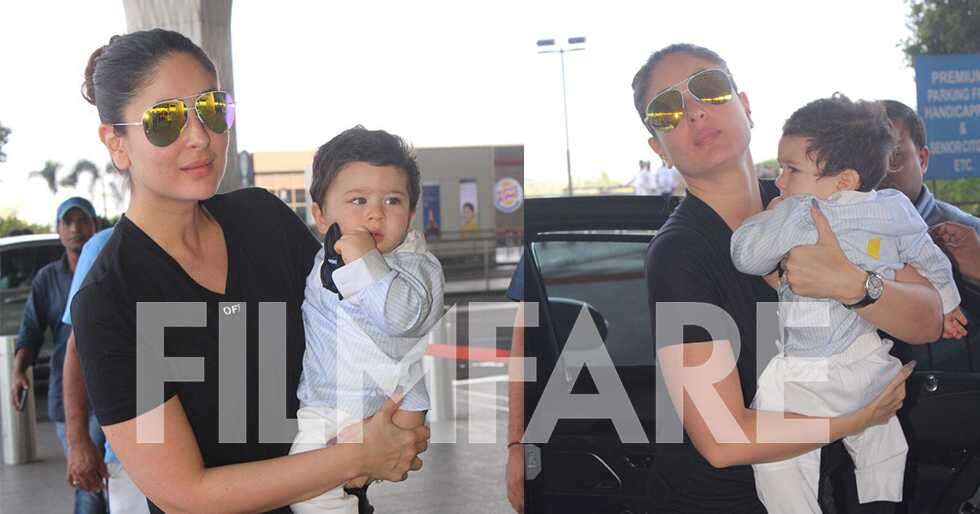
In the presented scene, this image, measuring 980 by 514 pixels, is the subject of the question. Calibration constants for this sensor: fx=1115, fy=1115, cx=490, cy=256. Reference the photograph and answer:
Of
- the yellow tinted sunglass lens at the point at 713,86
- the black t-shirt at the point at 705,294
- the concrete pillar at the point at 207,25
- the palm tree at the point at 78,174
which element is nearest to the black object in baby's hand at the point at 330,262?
the black t-shirt at the point at 705,294

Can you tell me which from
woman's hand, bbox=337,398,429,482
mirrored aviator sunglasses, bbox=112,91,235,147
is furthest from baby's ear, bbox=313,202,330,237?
woman's hand, bbox=337,398,429,482

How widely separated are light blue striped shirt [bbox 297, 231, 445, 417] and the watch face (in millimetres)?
682

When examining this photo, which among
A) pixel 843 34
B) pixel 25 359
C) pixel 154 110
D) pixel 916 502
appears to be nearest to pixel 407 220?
pixel 154 110

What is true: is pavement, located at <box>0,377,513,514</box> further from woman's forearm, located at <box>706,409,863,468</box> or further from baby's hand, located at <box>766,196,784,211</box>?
baby's hand, located at <box>766,196,784,211</box>

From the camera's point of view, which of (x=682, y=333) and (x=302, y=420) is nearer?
(x=682, y=333)

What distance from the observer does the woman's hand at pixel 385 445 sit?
176 cm

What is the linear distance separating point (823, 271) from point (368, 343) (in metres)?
0.74

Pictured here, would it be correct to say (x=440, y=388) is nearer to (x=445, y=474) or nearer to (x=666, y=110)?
(x=445, y=474)

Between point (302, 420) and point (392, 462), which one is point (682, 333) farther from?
point (302, 420)

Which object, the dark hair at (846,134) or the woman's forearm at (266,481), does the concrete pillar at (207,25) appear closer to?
the woman's forearm at (266,481)

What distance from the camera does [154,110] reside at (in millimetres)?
1754

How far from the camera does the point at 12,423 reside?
22.3 feet

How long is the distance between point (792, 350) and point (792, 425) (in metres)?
0.12

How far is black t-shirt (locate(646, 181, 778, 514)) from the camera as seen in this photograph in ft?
Answer: 5.69
